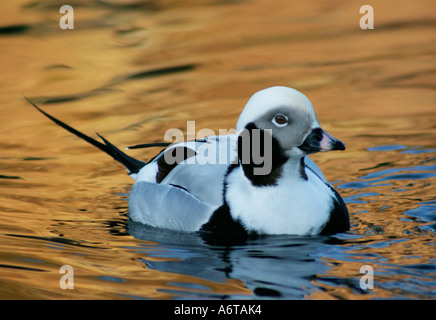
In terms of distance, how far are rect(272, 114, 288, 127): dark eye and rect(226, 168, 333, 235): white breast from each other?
426 mm

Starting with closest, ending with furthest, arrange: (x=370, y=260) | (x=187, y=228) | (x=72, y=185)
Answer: (x=370, y=260) < (x=187, y=228) < (x=72, y=185)

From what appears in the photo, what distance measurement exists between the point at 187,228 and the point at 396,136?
9.90 ft

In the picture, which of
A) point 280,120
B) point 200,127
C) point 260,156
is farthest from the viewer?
point 200,127

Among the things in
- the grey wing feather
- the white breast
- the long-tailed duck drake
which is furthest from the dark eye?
the grey wing feather

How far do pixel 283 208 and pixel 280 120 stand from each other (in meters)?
0.66

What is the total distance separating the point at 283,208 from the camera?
6121 millimetres

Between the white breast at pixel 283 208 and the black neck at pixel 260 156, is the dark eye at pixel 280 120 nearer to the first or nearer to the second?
the black neck at pixel 260 156

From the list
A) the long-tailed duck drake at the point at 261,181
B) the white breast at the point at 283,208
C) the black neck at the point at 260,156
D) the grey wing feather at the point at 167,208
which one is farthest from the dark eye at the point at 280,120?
the grey wing feather at the point at 167,208

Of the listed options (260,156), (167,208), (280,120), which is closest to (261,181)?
(260,156)

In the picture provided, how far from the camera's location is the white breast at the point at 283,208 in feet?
20.0

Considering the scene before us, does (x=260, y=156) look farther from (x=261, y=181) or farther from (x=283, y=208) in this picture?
(x=283, y=208)
